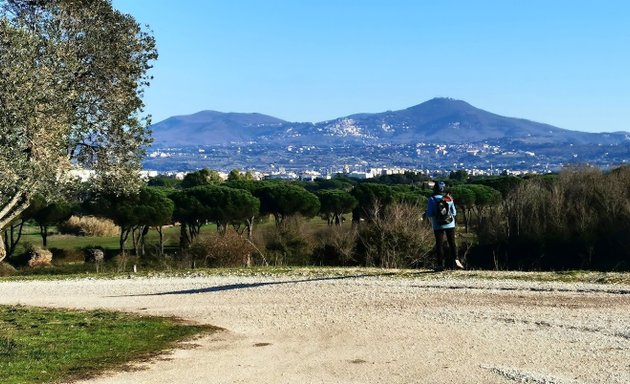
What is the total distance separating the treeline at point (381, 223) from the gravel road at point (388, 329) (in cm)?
891

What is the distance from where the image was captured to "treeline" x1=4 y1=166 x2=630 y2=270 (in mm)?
30594

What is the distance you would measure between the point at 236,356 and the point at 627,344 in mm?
5482

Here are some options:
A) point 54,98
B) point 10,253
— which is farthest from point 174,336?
point 10,253

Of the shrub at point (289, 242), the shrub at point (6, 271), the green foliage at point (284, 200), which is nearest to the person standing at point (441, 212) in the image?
the shrub at point (289, 242)

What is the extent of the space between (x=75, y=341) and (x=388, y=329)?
504cm

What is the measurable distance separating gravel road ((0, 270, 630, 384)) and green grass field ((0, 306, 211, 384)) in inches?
23.1

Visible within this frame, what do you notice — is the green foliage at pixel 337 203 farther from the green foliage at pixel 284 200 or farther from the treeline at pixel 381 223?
the green foliage at pixel 284 200

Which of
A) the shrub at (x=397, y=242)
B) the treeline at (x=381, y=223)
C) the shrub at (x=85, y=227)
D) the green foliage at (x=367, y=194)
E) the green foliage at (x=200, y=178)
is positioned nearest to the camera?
the shrub at (x=397, y=242)

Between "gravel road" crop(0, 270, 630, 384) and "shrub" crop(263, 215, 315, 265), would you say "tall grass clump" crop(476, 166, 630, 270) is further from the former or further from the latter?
"gravel road" crop(0, 270, 630, 384)

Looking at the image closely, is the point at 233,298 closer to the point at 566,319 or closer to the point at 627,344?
the point at 566,319

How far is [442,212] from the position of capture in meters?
17.8

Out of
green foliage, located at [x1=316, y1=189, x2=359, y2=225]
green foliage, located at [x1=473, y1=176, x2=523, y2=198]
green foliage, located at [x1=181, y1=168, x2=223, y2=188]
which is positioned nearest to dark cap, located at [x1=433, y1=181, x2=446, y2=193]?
green foliage, located at [x1=316, y1=189, x2=359, y2=225]

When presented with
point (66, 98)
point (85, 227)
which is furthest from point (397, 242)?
point (85, 227)

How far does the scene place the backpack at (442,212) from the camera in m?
17.8
